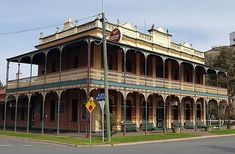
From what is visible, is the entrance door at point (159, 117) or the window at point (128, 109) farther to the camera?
the entrance door at point (159, 117)

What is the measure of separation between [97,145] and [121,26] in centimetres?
1496

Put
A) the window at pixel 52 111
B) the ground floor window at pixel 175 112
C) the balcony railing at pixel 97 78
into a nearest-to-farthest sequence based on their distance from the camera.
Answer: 1. the balcony railing at pixel 97 78
2. the window at pixel 52 111
3. the ground floor window at pixel 175 112

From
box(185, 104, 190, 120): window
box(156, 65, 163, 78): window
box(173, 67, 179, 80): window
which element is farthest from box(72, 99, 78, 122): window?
box(185, 104, 190, 120): window

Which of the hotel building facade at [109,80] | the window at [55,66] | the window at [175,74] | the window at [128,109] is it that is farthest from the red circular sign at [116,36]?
the window at [175,74]

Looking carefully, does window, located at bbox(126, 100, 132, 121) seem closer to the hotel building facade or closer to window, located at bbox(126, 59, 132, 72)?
the hotel building facade

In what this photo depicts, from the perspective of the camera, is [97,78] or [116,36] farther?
[116,36]

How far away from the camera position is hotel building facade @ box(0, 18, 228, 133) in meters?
29.0

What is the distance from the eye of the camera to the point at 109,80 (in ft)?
92.5

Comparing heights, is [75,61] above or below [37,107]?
above

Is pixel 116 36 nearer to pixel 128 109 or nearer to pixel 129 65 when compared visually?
pixel 129 65

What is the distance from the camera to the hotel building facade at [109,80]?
29.0 meters

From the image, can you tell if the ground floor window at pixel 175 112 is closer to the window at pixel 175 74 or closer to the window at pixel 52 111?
the window at pixel 175 74

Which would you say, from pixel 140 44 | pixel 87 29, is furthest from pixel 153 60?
pixel 87 29

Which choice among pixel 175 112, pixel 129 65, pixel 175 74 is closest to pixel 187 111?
pixel 175 112
